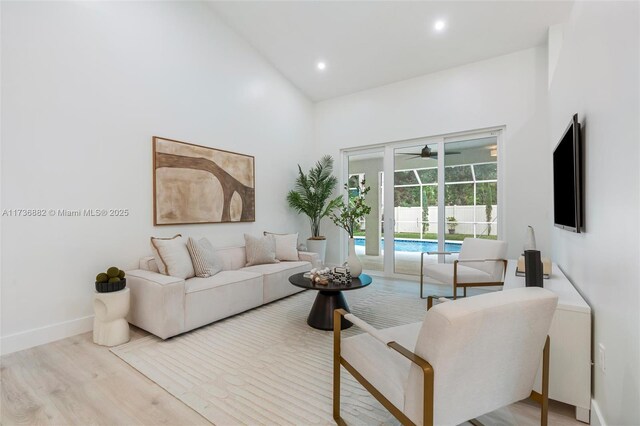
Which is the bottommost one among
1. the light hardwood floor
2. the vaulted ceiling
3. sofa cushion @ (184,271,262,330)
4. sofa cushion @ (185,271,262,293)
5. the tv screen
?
the light hardwood floor

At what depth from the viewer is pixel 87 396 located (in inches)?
76.2

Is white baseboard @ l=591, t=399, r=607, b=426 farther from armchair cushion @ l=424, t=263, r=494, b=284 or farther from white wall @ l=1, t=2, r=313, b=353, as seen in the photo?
white wall @ l=1, t=2, r=313, b=353

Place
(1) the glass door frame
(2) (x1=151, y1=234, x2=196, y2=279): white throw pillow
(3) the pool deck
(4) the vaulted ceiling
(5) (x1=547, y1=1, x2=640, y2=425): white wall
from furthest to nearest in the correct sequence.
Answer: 1. (3) the pool deck
2. (1) the glass door frame
3. (4) the vaulted ceiling
4. (2) (x1=151, y1=234, x2=196, y2=279): white throw pillow
5. (5) (x1=547, y1=1, x2=640, y2=425): white wall

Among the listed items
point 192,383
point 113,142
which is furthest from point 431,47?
point 192,383

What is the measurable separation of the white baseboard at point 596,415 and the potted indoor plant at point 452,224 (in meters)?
3.39

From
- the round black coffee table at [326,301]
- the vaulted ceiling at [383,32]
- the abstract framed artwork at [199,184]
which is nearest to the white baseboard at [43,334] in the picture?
the abstract framed artwork at [199,184]

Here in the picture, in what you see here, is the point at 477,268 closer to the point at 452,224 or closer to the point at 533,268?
the point at 452,224

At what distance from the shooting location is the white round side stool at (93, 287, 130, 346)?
2668 millimetres

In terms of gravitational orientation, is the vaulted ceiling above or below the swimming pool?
above

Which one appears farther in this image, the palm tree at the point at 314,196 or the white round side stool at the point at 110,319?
the palm tree at the point at 314,196

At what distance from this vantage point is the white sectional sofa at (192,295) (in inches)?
108

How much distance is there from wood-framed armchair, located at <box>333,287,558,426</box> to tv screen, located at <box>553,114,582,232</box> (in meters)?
1.09

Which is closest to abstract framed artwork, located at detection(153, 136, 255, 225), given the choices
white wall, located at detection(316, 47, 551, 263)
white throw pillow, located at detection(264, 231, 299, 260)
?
white throw pillow, located at detection(264, 231, 299, 260)

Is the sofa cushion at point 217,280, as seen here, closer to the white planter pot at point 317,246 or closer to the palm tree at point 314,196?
the white planter pot at point 317,246
